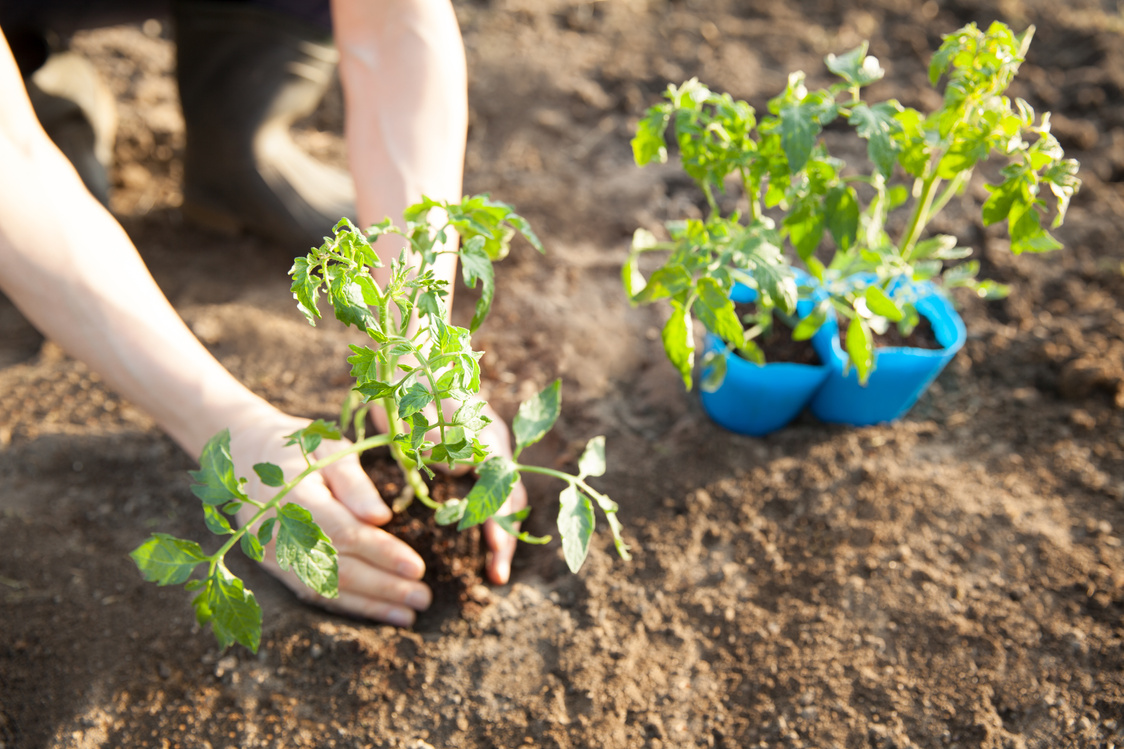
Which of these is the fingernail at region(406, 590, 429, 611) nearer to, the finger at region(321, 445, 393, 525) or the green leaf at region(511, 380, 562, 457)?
the finger at region(321, 445, 393, 525)

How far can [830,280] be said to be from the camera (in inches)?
59.3

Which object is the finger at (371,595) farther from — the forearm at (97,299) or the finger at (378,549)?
the forearm at (97,299)

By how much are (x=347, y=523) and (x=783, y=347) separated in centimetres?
97

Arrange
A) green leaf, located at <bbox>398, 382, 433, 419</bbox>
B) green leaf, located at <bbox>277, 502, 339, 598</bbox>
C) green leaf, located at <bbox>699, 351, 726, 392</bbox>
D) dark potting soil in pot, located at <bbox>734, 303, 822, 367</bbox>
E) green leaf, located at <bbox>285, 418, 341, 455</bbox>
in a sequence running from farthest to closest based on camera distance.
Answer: dark potting soil in pot, located at <bbox>734, 303, 822, 367</bbox> < green leaf, located at <bbox>699, 351, 726, 392</bbox> < green leaf, located at <bbox>285, 418, 341, 455</bbox> < green leaf, located at <bbox>277, 502, 339, 598</bbox> < green leaf, located at <bbox>398, 382, 433, 419</bbox>

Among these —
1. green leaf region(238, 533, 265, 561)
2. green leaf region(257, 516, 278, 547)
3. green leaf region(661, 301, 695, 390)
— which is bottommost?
green leaf region(238, 533, 265, 561)

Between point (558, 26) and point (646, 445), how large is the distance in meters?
1.93

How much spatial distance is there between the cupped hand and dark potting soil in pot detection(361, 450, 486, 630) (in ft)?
0.10

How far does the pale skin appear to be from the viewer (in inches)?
43.9

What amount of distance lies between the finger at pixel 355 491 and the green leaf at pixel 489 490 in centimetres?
26

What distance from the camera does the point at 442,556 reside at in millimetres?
1354

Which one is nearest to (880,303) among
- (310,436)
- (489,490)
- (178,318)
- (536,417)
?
(536,417)

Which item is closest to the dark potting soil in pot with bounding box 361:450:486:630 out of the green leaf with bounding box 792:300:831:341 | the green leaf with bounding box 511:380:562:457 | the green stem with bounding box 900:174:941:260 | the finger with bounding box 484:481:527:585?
the finger with bounding box 484:481:527:585

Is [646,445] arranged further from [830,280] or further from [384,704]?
[384,704]

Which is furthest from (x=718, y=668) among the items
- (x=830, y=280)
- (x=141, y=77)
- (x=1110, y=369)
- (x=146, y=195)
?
(x=141, y=77)
